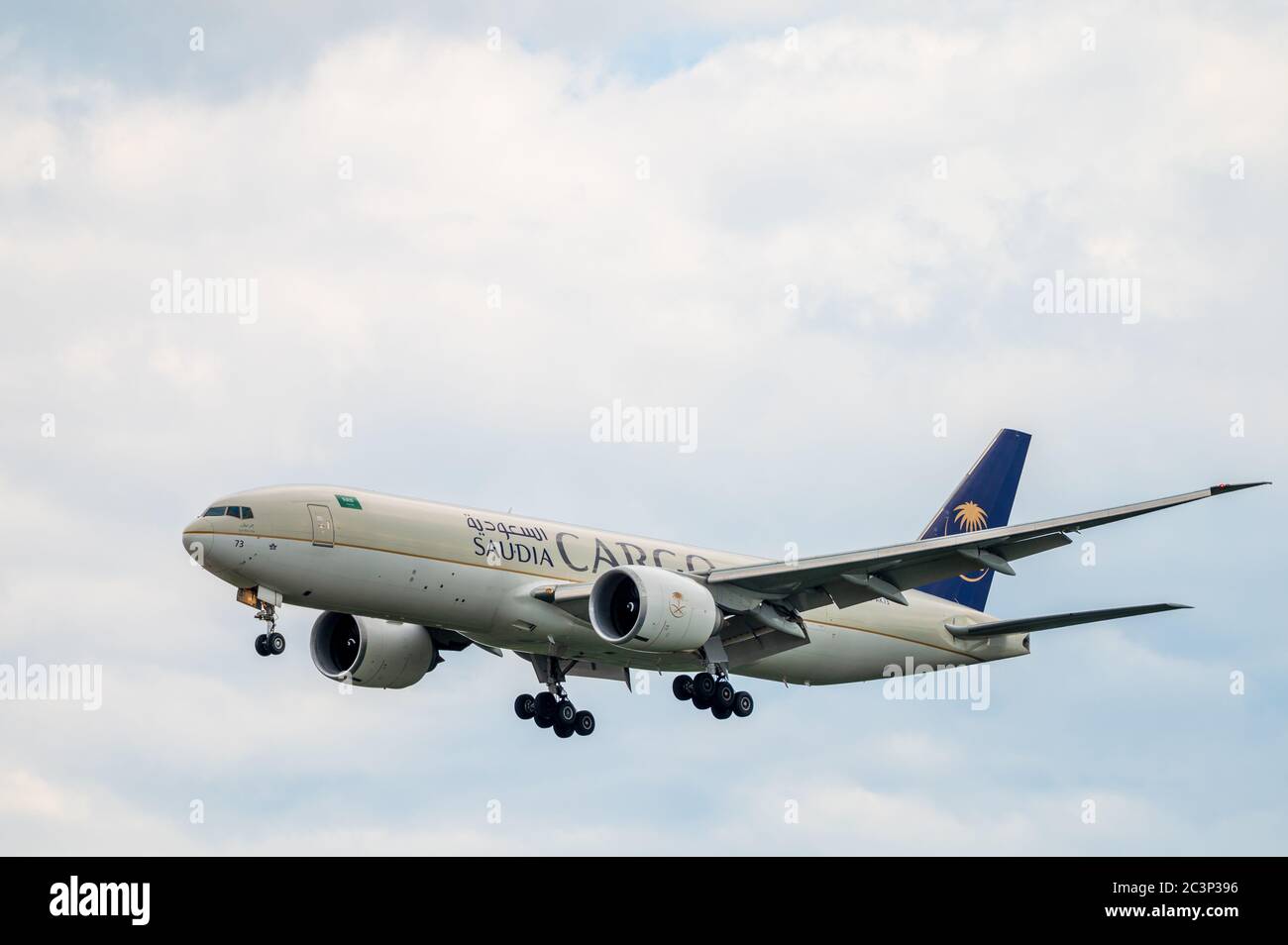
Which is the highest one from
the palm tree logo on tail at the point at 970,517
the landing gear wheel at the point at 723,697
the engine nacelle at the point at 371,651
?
the palm tree logo on tail at the point at 970,517

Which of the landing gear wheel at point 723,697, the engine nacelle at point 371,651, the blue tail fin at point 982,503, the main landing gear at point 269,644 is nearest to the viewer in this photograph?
the main landing gear at point 269,644

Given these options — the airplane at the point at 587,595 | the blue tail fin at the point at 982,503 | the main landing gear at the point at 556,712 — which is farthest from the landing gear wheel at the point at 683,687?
the blue tail fin at the point at 982,503

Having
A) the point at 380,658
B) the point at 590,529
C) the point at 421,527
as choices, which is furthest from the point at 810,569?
the point at 380,658

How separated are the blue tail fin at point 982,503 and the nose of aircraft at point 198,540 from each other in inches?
885

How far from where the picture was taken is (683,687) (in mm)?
45656

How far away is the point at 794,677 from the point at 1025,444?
40.2 feet

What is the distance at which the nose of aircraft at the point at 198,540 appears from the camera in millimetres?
38781

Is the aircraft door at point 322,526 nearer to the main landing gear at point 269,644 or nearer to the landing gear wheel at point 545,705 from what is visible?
the main landing gear at point 269,644

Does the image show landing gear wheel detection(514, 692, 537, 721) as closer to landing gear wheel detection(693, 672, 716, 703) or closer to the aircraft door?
landing gear wheel detection(693, 672, 716, 703)

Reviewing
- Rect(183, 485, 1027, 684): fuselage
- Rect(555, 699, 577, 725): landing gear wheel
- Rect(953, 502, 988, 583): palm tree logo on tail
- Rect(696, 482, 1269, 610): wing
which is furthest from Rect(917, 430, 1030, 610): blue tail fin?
Rect(555, 699, 577, 725): landing gear wheel

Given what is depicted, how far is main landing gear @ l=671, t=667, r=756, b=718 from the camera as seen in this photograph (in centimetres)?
4488

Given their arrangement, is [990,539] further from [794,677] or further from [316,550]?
[316,550]

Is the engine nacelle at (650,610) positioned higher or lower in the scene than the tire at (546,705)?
higher
